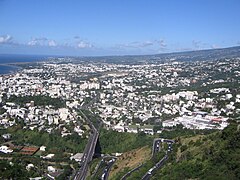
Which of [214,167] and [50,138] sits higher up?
[214,167]

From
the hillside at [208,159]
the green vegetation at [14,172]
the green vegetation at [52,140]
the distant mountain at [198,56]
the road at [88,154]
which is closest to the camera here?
the hillside at [208,159]

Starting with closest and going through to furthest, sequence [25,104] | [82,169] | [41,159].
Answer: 1. [82,169]
2. [41,159]
3. [25,104]

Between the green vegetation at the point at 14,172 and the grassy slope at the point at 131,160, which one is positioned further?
the grassy slope at the point at 131,160

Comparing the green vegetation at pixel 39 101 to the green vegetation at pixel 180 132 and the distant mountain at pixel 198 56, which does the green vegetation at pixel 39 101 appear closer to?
the green vegetation at pixel 180 132

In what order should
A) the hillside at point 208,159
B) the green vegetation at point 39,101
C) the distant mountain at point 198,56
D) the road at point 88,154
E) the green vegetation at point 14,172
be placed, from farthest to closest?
1. the distant mountain at point 198,56
2. the green vegetation at point 39,101
3. the road at point 88,154
4. the green vegetation at point 14,172
5. the hillside at point 208,159

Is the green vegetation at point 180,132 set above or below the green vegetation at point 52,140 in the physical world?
above

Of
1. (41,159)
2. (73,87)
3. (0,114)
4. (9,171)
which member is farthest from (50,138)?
(73,87)

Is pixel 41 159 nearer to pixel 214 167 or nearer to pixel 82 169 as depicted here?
pixel 82 169

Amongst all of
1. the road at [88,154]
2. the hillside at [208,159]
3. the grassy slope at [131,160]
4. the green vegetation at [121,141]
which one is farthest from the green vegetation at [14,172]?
the green vegetation at [121,141]

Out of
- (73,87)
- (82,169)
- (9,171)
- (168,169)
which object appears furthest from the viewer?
(73,87)
